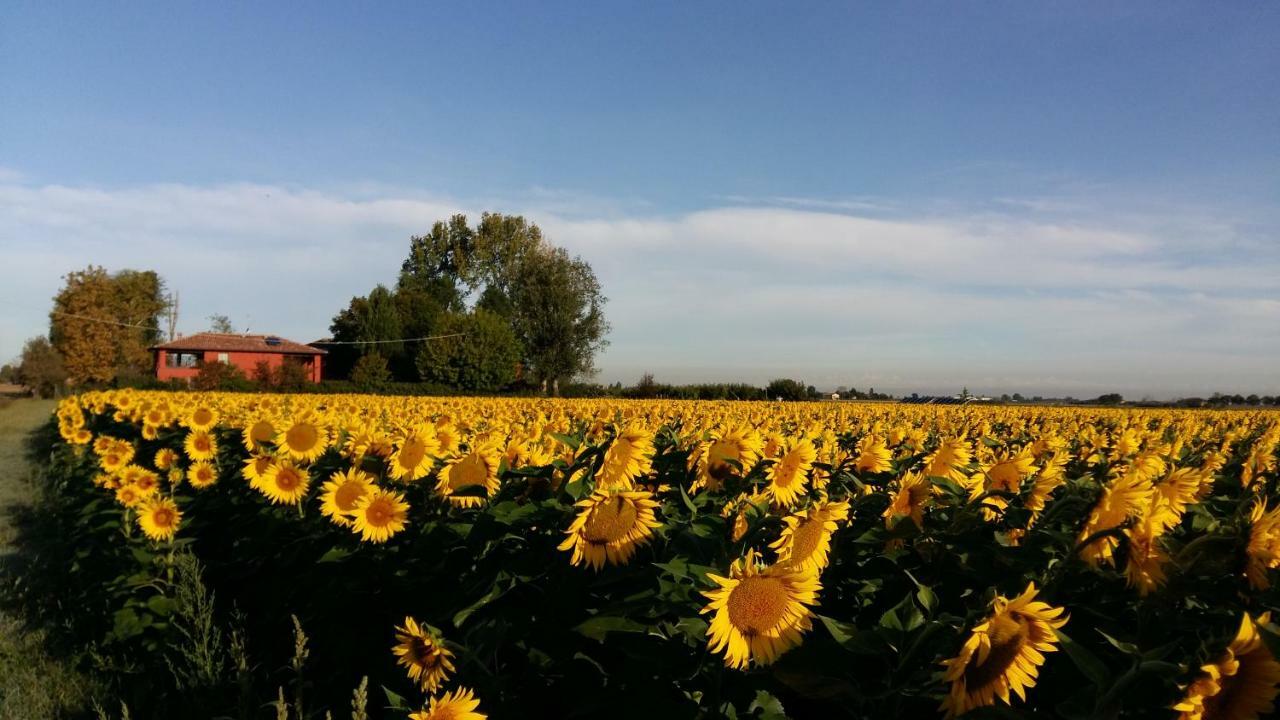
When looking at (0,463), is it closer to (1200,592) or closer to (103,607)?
(103,607)

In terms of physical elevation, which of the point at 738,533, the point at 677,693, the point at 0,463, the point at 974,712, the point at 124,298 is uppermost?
the point at 124,298

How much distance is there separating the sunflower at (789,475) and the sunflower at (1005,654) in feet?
4.30

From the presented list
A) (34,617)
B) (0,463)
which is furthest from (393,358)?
(34,617)

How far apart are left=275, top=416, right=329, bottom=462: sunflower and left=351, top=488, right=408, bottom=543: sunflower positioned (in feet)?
4.19

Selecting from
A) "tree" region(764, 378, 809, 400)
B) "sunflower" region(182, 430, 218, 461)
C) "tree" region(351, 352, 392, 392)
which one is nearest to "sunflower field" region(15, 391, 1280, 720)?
"sunflower" region(182, 430, 218, 461)

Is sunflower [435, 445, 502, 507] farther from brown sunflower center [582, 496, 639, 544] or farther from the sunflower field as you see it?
brown sunflower center [582, 496, 639, 544]

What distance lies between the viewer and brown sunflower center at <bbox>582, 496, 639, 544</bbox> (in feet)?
6.41

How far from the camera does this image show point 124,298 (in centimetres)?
7044

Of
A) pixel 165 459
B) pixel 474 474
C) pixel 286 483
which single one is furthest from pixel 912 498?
pixel 165 459

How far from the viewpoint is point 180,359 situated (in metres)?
60.8

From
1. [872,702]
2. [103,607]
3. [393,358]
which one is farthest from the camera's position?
[393,358]

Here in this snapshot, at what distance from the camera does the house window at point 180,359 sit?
198ft

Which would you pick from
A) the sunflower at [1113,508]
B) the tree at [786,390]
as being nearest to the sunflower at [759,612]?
the sunflower at [1113,508]

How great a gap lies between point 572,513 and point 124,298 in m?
82.6
